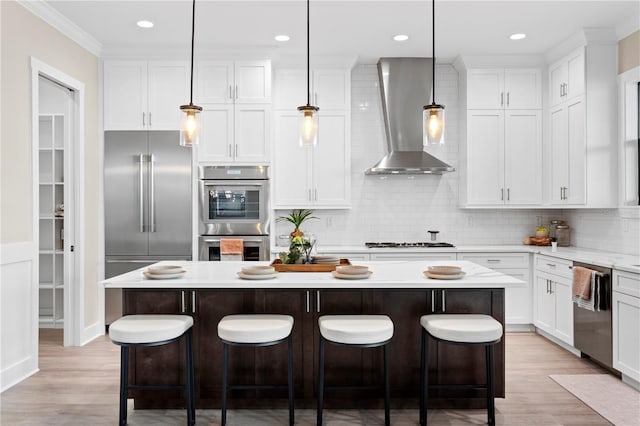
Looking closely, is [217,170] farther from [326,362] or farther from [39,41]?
[326,362]

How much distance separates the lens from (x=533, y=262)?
5.24m

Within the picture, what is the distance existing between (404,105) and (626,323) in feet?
10.2

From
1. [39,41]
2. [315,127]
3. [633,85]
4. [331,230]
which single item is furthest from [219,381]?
[633,85]

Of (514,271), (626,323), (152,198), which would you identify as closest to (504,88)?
(514,271)

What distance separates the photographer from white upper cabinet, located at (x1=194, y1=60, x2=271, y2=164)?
5.20 meters

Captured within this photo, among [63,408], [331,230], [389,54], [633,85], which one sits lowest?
[63,408]

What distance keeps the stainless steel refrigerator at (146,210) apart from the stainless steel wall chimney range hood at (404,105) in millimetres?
2142

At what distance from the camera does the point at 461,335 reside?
107 inches

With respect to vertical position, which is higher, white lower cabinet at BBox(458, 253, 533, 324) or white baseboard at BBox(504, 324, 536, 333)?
white lower cabinet at BBox(458, 253, 533, 324)

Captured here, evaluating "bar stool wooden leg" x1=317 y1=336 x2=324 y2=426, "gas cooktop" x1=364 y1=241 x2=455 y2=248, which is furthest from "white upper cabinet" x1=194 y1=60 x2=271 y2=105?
"bar stool wooden leg" x1=317 y1=336 x2=324 y2=426

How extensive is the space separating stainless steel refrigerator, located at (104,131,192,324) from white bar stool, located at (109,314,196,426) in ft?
7.17

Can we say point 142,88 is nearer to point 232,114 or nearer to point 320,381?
A: point 232,114

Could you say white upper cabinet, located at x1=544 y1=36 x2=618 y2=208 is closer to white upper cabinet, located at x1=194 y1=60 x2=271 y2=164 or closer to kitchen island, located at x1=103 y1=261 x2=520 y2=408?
kitchen island, located at x1=103 y1=261 x2=520 y2=408

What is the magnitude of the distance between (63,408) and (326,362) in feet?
6.03
